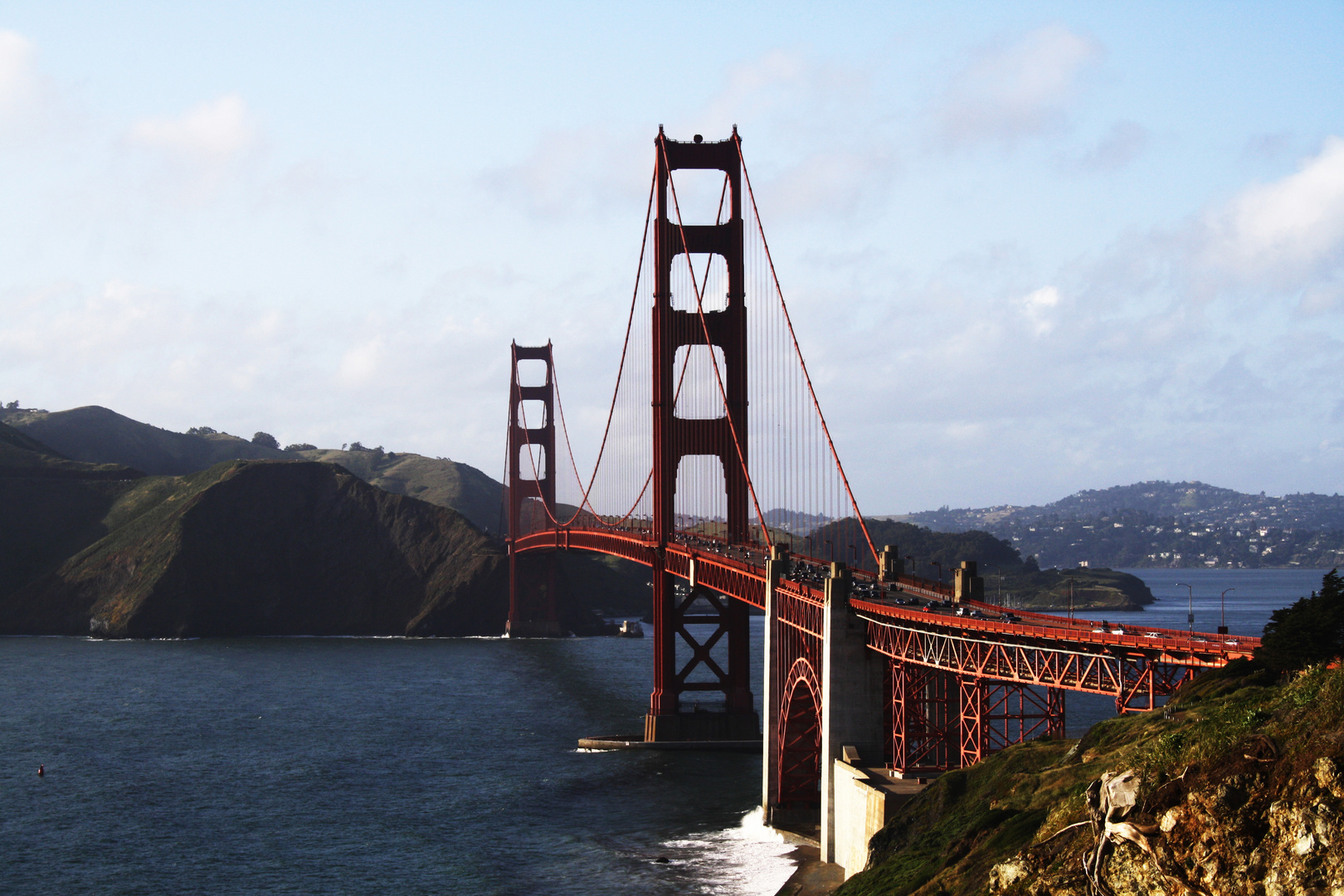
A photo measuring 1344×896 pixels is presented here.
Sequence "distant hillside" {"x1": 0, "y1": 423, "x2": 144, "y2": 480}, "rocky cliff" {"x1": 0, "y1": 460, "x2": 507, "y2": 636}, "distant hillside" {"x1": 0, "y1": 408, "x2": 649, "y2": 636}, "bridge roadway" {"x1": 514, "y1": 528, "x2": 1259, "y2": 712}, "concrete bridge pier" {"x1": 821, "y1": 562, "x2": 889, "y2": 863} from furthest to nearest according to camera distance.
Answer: "distant hillside" {"x1": 0, "y1": 423, "x2": 144, "y2": 480}
"distant hillside" {"x1": 0, "y1": 408, "x2": 649, "y2": 636}
"rocky cliff" {"x1": 0, "y1": 460, "x2": 507, "y2": 636}
"concrete bridge pier" {"x1": 821, "y1": 562, "x2": 889, "y2": 863}
"bridge roadway" {"x1": 514, "y1": 528, "x2": 1259, "y2": 712}

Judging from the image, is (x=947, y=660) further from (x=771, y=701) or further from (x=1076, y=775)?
(x=771, y=701)

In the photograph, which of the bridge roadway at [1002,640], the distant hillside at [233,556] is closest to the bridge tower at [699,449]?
the bridge roadway at [1002,640]

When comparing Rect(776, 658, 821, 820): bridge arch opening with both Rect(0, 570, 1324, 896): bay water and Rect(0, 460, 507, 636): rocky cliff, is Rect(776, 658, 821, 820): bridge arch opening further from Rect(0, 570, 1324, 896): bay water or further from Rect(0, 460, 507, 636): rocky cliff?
Rect(0, 460, 507, 636): rocky cliff

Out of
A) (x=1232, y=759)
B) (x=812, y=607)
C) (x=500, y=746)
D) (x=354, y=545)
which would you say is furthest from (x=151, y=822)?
(x=354, y=545)

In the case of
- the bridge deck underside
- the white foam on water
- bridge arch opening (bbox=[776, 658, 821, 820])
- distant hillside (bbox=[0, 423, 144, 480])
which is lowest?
the white foam on water

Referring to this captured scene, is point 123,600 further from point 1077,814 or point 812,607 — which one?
point 1077,814

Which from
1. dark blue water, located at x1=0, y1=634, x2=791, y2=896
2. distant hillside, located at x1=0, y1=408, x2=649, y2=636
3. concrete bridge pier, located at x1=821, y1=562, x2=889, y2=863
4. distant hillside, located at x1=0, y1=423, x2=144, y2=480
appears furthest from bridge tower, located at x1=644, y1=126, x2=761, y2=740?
A: distant hillside, located at x1=0, y1=423, x2=144, y2=480

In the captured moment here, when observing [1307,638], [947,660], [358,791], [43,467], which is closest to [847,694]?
[947,660]
